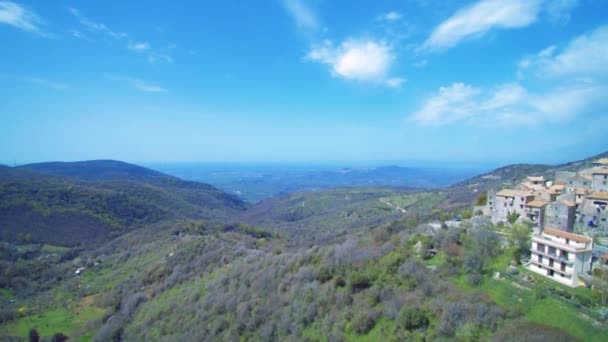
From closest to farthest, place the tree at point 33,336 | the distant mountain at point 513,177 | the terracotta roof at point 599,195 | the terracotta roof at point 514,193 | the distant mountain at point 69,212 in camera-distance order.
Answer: the terracotta roof at point 599,195
the terracotta roof at point 514,193
the tree at point 33,336
the distant mountain at point 513,177
the distant mountain at point 69,212

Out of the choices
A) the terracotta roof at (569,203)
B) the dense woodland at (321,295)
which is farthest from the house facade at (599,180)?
the dense woodland at (321,295)

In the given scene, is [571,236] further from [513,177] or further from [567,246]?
[513,177]

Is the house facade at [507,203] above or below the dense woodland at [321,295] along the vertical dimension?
above

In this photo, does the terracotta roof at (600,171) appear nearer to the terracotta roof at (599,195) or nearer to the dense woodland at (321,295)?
the terracotta roof at (599,195)

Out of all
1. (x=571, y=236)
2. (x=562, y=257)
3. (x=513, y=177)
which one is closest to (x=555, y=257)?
(x=562, y=257)

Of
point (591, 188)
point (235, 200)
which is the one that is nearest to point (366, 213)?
point (591, 188)

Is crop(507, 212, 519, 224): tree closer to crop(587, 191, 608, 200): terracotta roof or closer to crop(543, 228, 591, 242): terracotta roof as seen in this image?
crop(587, 191, 608, 200): terracotta roof
